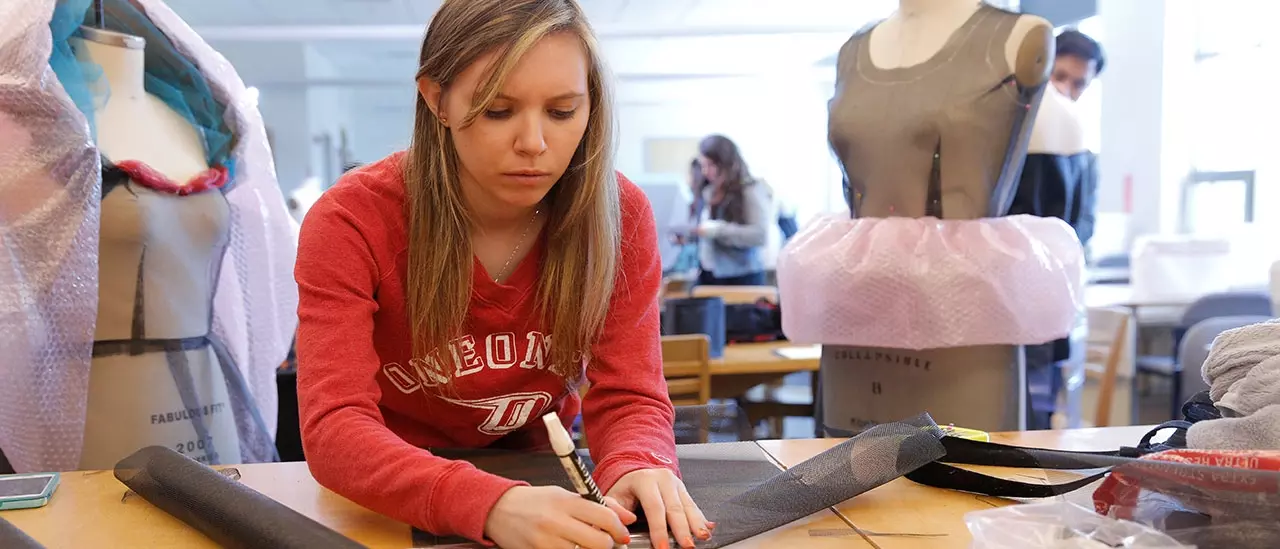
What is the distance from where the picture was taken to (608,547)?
0.72 metres

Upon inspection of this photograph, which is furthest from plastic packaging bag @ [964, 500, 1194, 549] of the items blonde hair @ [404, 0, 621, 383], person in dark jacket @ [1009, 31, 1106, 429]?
person in dark jacket @ [1009, 31, 1106, 429]

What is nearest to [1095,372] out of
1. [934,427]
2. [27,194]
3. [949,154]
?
[949,154]

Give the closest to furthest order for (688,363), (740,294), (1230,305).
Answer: (688,363) < (1230,305) < (740,294)

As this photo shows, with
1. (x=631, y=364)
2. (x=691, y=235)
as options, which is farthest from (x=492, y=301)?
(x=691, y=235)

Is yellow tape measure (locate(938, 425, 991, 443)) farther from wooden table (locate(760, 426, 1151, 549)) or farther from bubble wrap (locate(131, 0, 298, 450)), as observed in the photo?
bubble wrap (locate(131, 0, 298, 450))

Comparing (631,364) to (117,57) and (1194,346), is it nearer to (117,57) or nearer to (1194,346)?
(117,57)

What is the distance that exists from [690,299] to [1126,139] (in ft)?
9.57

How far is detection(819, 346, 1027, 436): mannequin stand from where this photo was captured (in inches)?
54.3

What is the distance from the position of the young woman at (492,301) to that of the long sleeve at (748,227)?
2994mm

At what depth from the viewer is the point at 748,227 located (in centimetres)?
406

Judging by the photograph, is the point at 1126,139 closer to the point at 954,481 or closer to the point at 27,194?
the point at 954,481

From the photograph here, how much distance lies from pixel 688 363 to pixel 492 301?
1.33m

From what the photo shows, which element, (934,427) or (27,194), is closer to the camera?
(934,427)

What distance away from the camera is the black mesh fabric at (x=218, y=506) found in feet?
2.36
